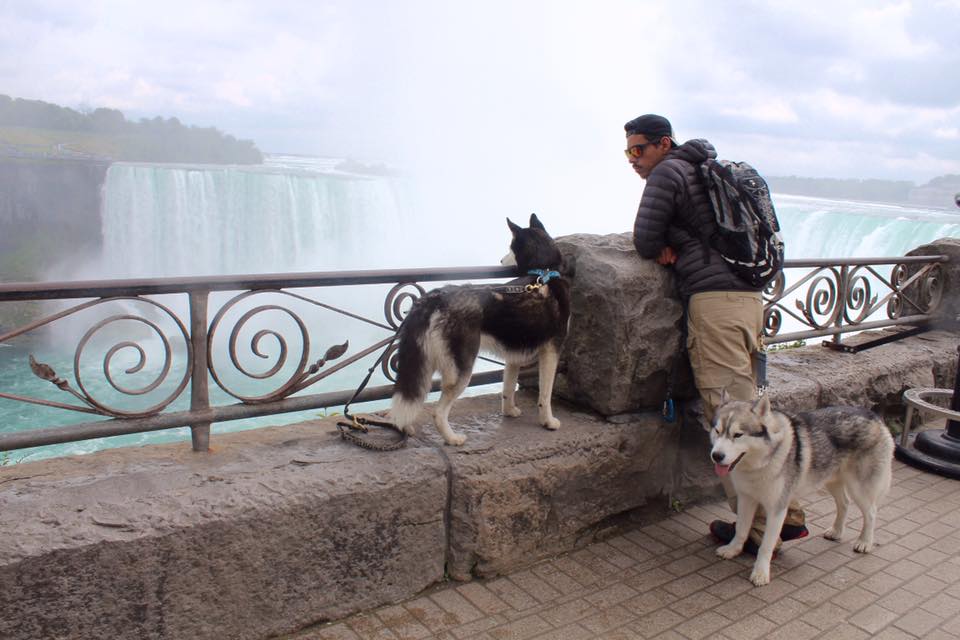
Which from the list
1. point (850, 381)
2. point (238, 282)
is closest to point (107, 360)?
point (238, 282)

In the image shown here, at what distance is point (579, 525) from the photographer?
3838mm

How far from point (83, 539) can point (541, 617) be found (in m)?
1.94

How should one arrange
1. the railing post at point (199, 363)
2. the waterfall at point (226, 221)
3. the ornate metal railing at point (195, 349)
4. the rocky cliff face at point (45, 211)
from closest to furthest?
the ornate metal railing at point (195, 349), the railing post at point (199, 363), the waterfall at point (226, 221), the rocky cliff face at point (45, 211)

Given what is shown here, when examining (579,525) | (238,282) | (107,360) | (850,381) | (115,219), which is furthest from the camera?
(115,219)

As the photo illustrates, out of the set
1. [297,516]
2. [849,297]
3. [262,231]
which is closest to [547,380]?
[297,516]

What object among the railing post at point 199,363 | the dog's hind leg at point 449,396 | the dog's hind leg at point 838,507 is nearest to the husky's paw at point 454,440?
the dog's hind leg at point 449,396

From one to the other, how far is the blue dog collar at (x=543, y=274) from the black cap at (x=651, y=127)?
93 cm

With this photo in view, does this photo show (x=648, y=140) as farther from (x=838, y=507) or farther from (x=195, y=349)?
(x=195, y=349)

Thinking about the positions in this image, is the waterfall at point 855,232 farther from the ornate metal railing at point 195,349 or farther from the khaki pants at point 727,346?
the ornate metal railing at point 195,349

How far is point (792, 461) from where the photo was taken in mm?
3643

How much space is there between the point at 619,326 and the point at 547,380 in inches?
20.2

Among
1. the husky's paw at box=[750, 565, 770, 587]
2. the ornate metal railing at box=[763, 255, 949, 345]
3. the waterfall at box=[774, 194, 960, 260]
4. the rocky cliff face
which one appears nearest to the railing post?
the husky's paw at box=[750, 565, 770, 587]

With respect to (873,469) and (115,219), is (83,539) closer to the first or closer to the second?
(873,469)

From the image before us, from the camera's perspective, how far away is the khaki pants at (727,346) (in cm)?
376
